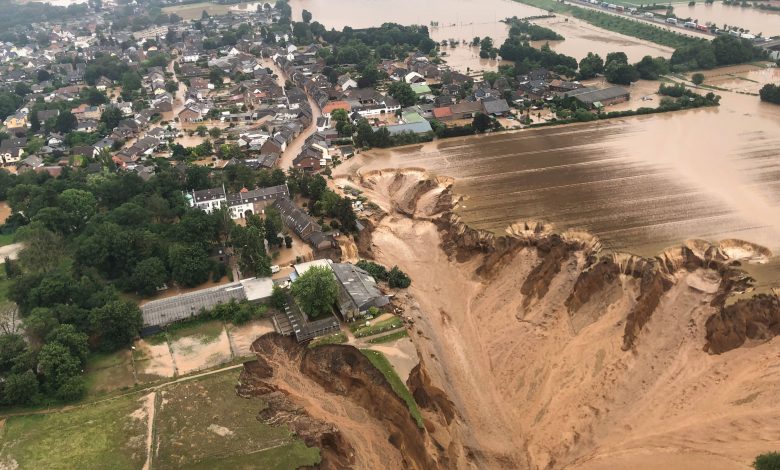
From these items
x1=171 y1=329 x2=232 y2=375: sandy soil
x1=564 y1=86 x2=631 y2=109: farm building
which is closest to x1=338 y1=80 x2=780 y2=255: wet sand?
x1=564 y1=86 x2=631 y2=109: farm building

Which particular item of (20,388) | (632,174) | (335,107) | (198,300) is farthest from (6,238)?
(632,174)

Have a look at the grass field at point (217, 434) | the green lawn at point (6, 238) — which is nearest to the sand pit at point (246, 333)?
the grass field at point (217, 434)

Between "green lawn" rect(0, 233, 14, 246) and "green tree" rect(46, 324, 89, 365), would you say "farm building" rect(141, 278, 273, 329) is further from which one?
"green lawn" rect(0, 233, 14, 246)

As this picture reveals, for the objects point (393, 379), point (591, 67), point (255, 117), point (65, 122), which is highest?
point (591, 67)

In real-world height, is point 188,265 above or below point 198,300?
above

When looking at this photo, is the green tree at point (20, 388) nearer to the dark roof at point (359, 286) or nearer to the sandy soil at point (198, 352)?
the sandy soil at point (198, 352)

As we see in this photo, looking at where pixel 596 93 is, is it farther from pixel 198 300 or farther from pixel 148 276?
pixel 148 276
